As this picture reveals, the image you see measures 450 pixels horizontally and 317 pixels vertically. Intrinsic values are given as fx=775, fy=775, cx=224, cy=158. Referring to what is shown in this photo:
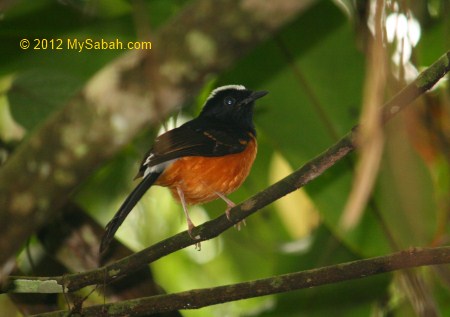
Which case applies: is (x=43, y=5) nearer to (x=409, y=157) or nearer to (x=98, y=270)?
(x=98, y=270)

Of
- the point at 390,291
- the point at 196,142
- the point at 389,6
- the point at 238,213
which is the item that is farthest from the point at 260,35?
the point at 390,291

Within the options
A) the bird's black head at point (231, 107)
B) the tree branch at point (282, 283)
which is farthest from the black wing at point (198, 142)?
the tree branch at point (282, 283)

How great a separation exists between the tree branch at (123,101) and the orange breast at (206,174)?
6.65 feet

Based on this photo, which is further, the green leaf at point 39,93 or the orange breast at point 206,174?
the orange breast at point 206,174

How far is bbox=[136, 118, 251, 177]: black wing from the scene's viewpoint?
362cm

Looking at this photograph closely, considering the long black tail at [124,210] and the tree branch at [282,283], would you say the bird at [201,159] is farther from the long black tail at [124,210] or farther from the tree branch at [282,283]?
the tree branch at [282,283]

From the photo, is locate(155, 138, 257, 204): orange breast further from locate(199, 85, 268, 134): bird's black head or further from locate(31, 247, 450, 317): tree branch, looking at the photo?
locate(31, 247, 450, 317): tree branch

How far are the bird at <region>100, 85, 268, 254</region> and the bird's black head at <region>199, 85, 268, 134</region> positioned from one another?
0.08ft

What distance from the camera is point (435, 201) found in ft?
12.4

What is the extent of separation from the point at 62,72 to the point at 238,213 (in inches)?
61.7

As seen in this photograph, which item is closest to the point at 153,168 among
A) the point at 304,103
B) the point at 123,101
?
the point at 304,103

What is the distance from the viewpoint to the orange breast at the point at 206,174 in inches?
156

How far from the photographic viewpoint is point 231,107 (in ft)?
15.4

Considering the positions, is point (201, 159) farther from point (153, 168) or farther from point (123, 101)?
point (123, 101)
